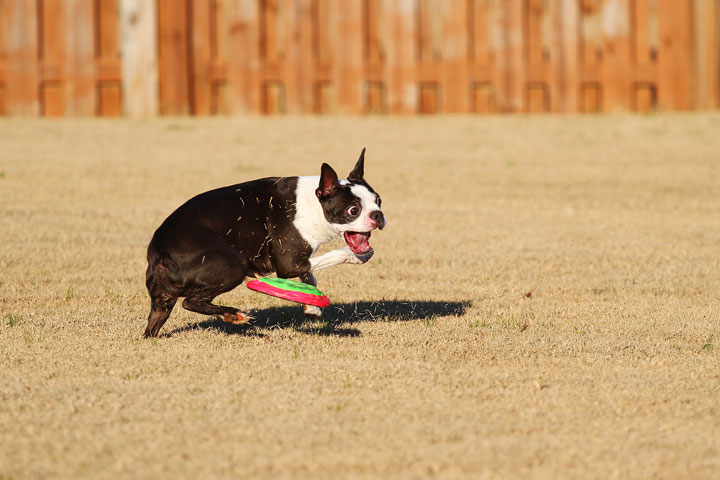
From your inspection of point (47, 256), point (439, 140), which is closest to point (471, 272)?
point (47, 256)

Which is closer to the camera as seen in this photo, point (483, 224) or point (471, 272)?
point (471, 272)

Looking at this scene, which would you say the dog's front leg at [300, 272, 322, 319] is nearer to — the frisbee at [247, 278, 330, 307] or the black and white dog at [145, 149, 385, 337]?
the black and white dog at [145, 149, 385, 337]

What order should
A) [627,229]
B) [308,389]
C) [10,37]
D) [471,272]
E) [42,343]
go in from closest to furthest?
[308,389]
[42,343]
[471,272]
[627,229]
[10,37]

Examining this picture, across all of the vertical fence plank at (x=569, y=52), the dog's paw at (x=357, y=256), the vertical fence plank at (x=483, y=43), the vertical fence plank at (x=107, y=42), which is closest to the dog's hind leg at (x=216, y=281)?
the dog's paw at (x=357, y=256)

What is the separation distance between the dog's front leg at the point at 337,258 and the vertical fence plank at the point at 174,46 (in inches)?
377

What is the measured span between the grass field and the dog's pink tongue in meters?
0.60

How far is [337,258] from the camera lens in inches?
Answer: 294

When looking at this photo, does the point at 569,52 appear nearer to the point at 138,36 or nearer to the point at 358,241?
the point at 138,36

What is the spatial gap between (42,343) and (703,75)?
42.6 ft

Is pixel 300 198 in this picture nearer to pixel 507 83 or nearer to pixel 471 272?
pixel 471 272

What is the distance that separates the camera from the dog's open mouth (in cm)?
739

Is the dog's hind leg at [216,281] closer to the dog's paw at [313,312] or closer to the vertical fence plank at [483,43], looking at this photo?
the dog's paw at [313,312]

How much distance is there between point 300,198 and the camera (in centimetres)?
742

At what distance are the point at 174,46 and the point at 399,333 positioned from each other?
10.0 meters
